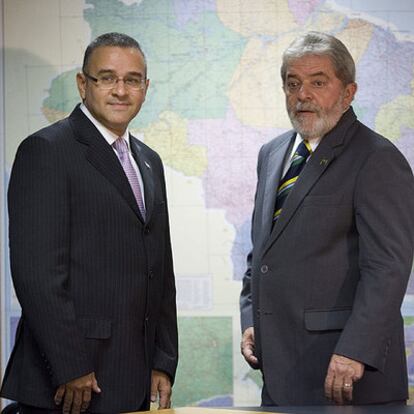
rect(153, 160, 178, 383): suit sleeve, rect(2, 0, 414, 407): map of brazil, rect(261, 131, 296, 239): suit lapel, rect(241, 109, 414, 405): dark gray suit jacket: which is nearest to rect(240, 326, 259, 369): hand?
rect(241, 109, 414, 405): dark gray suit jacket

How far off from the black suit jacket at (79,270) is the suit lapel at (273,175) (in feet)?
1.43

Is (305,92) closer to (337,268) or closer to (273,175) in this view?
(273,175)

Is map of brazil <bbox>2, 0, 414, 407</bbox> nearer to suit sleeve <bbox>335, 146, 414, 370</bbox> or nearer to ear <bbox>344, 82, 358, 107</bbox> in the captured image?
ear <bbox>344, 82, 358, 107</bbox>

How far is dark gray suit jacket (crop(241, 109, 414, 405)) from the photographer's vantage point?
2797mm

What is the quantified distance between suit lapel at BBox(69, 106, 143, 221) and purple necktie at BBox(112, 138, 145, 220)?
0.08m

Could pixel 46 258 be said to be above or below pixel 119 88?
below

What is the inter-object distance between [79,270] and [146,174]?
18.0 inches

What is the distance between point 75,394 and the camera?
2559 mm

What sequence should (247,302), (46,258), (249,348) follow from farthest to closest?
(247,302) < (249,348) < (46,258)

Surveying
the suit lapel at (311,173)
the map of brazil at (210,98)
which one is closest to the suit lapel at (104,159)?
the suit lapel at (311,173)

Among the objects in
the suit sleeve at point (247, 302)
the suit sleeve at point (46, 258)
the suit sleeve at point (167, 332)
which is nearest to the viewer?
the suit sleeve at point (46, 258)

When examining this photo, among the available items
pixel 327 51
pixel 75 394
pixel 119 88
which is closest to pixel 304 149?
pixel 327 51

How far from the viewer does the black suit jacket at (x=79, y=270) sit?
254 cm

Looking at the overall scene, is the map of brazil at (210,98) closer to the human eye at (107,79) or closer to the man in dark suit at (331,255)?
the man in dark suit at (331,255)
